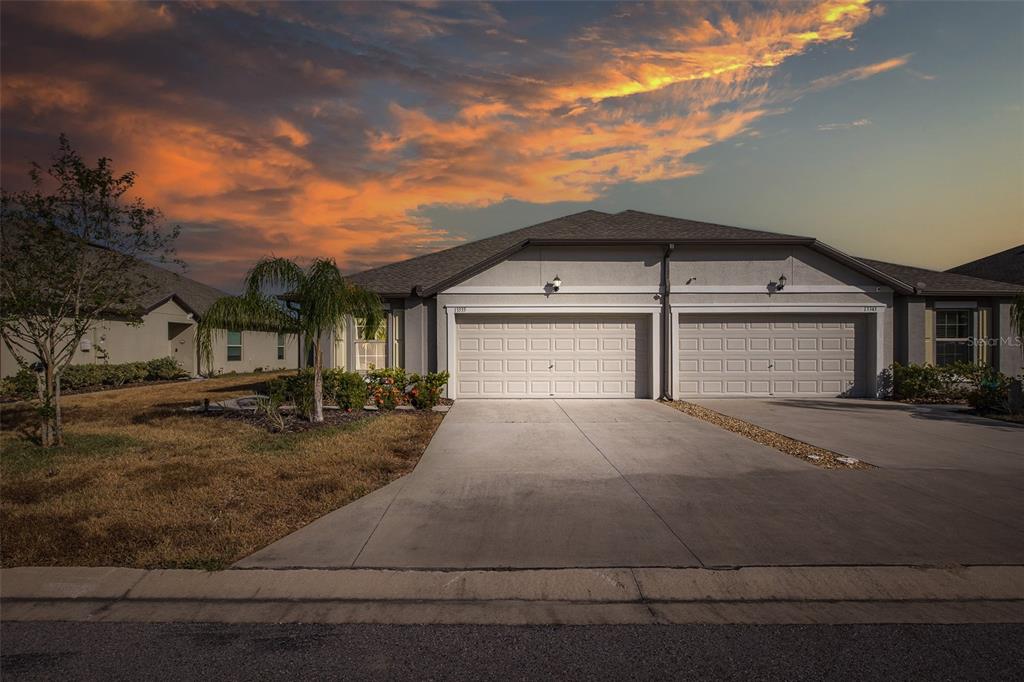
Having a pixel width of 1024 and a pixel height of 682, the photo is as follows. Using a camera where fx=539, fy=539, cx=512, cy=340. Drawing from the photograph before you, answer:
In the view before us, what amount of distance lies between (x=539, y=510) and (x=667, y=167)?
13.8 meters

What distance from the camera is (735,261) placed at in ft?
50.0

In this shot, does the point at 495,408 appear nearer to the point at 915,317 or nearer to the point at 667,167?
the point at 667,167

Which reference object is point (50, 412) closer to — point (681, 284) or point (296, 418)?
point (296, 418)

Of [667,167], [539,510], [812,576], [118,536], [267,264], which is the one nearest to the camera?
[812,576]

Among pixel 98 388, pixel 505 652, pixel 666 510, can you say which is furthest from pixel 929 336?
pixel 98 388

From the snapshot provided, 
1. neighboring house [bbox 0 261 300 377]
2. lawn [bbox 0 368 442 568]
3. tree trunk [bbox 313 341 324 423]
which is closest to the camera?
lawn [bbox 0 368 442 568]

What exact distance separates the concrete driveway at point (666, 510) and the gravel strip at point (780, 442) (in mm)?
331

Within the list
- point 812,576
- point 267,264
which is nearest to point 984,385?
point 812,576

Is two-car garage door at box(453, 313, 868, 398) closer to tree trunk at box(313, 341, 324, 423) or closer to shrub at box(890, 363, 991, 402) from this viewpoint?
A: shrub at box(890, 363, 991, 402)

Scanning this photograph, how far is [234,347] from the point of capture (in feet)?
92.7

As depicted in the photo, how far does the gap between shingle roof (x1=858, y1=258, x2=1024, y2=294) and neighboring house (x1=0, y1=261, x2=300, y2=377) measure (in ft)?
71.1

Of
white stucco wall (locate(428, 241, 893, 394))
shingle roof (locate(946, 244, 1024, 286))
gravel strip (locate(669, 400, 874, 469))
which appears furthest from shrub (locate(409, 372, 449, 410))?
shingle roof (locate(946, 244, 1024, 286))

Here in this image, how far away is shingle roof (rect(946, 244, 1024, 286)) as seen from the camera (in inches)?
834

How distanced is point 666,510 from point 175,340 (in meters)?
27.5
